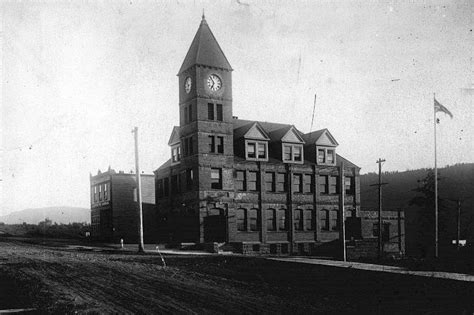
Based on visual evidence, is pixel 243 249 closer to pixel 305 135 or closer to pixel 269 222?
pixel 269 222

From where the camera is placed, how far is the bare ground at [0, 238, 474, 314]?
13.1 m

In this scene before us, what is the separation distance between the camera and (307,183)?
4856 centimetres

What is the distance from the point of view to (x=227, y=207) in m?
42.3

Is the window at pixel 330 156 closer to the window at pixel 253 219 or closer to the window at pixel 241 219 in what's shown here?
the window at pixel 253 219

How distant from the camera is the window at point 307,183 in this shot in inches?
1900

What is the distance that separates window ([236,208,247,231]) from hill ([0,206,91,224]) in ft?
382

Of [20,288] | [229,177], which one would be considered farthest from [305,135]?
[20,288]

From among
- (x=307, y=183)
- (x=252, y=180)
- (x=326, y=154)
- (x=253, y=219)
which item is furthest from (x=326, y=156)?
(x=253, y=219)

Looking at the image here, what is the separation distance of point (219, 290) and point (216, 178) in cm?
2696

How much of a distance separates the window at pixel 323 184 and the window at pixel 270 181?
586 centimetres

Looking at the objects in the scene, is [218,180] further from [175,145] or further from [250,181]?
[175,145]

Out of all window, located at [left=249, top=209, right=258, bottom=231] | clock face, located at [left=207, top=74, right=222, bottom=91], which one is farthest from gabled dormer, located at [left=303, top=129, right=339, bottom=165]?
clock face, located at [left=207, top=74, right=222, bottom=91]

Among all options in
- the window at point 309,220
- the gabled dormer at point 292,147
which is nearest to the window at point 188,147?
the gabled dormer at point 292,147

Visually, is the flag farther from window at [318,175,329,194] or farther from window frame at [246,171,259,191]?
window frame at [246,171,259,191]
